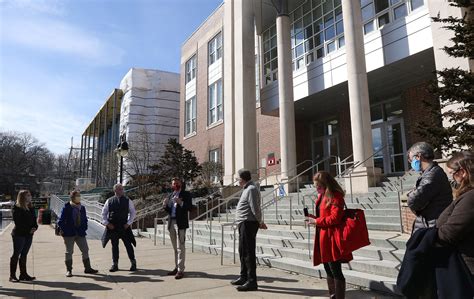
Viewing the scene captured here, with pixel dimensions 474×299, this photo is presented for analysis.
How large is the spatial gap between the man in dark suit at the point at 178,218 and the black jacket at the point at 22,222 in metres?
2.52

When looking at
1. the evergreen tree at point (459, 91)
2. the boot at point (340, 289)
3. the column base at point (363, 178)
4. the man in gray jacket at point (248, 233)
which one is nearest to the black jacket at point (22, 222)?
the man in gray jacket at point (248, 233)

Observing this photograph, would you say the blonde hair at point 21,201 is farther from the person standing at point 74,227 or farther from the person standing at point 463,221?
the person standing at point 463,221

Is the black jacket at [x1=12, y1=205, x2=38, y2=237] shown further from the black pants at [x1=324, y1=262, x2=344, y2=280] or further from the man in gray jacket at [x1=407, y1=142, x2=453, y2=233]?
the man in gray jacket at [x1=407, y1=142, x2=453, y2=233]

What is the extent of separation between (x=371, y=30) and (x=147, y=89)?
1463 inches

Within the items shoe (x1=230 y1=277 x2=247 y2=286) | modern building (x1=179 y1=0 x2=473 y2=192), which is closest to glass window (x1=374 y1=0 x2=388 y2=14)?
modern building (x1=179 y1=0 x2=473 y2=192)

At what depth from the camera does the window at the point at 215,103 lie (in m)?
25.4

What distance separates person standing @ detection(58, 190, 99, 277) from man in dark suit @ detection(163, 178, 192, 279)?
1769 millimetres

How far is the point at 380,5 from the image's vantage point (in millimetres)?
13125

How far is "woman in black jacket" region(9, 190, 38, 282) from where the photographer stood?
662cm

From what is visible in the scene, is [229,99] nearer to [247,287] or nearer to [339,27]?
[339,27]

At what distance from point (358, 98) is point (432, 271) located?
9.76 meters

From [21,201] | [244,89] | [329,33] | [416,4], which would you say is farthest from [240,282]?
[244,89]

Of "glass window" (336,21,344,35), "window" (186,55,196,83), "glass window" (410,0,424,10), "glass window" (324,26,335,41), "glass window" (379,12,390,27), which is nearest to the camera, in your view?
"glass window" (410,0,424,10)

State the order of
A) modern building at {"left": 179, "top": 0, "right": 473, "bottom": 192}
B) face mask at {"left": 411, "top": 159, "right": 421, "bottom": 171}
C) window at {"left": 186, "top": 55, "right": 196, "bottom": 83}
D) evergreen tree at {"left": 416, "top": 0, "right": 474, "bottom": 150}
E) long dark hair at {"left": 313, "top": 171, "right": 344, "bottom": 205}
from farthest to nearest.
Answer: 1. window at {"left": 186, "top": 55, "right": 196, "bottom": 83}
2. modern building at {"left": 179, "top": 0, "right": 473, "bottom": 192}
3. evergreen tree at {"left": 416, "top": 0, "right": 474, "bottom": 150}
4. long dark hair at {"left": 313, "top": 171, "right": 344, "bottom": 205}
5. face mask at {"left": 411, "top": 159, "right": 421, "bottom": 171}
